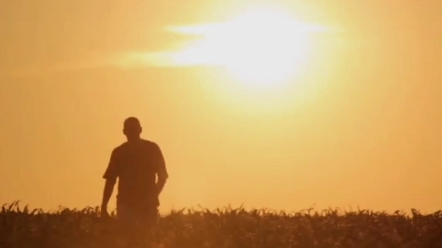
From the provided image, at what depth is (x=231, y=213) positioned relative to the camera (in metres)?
18.5

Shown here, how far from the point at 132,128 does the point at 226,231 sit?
91.8 inches

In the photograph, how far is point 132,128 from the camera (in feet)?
57.4

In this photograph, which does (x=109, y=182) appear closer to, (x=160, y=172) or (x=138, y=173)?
(x=138, y=173)

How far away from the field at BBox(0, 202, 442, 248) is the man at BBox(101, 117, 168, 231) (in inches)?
12.8

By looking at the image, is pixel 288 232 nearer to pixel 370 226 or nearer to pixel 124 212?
pixel 370 226

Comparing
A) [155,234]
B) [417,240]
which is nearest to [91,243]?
[155,234]

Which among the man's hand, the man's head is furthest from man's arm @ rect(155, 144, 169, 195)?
the man's hand

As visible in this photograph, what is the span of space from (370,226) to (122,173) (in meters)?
3.88

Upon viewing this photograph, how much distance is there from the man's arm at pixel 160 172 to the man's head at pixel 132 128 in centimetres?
42

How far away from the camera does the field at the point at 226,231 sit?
1510 centimetres

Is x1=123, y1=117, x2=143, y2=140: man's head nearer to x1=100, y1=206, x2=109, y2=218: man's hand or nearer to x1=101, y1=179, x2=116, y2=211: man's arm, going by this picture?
x1=101, y1=179, x2=116, y2=211: man's arm

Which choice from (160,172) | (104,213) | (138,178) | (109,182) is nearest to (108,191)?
(109,182)

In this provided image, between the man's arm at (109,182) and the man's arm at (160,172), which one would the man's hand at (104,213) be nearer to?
the man's arm at (109,182)

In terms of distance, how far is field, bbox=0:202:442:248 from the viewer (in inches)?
595
